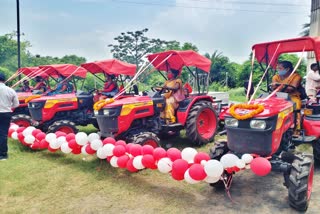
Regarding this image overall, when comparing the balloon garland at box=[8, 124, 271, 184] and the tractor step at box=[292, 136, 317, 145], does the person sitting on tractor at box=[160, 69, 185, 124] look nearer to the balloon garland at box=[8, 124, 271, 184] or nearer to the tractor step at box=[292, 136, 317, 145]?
the balloon garland at box=[8, 124, 271, 184]

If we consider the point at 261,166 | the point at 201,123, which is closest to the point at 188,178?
the point at 261,166

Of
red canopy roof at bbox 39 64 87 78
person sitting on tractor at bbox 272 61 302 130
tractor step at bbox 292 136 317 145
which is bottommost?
tractor step at bbox 292 136 317 145

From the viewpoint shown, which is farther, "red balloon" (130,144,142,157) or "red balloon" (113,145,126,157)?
"red balloon" (113,145,126,157)

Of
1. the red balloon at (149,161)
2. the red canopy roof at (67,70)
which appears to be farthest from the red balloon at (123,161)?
the red canopy roof at (67,70)

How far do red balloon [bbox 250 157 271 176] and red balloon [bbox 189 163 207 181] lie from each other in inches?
20.8

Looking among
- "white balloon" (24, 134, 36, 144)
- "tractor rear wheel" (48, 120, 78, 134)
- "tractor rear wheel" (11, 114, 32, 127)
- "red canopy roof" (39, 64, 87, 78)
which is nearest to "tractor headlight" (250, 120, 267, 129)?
"white balloon" (24, 134, 36, 144)

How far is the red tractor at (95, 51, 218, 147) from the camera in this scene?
17.4ft

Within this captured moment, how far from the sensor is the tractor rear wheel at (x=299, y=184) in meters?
3.27

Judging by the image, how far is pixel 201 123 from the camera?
22.3 ft

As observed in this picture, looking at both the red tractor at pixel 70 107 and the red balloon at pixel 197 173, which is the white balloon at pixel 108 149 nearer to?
the red balloon at pixel 197 173

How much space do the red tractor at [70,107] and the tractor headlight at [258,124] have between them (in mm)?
4385

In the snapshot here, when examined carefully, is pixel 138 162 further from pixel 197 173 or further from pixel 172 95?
pixel 172 95

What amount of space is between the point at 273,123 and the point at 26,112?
7271 millimetres

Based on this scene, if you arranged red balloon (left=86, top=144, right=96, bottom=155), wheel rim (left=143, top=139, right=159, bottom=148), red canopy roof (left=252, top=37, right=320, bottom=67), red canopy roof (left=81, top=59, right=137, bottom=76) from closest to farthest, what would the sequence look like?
red canopy roof (left=252, top=37, right=320, bottom=67) < red balloon (left=86, top=144, right=96, bottom=155) < wheel rim (left=143, top=139, right=159, bottom=148) < red canopy roof (left=81, top=59, right=137, bottom=76)
